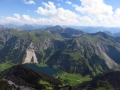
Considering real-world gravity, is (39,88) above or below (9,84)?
below

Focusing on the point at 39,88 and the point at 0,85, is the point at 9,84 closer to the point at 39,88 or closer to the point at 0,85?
the point at 0,85

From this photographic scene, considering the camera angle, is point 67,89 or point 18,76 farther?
point 18,76

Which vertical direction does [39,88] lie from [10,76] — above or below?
below

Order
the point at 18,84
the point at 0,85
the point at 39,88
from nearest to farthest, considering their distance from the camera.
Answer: the point at 0,85, the point at 18,84, the point at 39,88

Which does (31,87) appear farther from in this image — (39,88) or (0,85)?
(0,85)

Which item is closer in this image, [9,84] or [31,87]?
[9,84]

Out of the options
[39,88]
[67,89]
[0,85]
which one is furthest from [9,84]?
[67,89]

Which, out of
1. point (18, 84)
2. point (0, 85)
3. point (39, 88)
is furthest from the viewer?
point (39, 88)

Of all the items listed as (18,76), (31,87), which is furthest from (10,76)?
(31,87)

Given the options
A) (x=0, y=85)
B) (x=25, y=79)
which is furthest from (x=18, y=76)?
(x=0, y=85)
